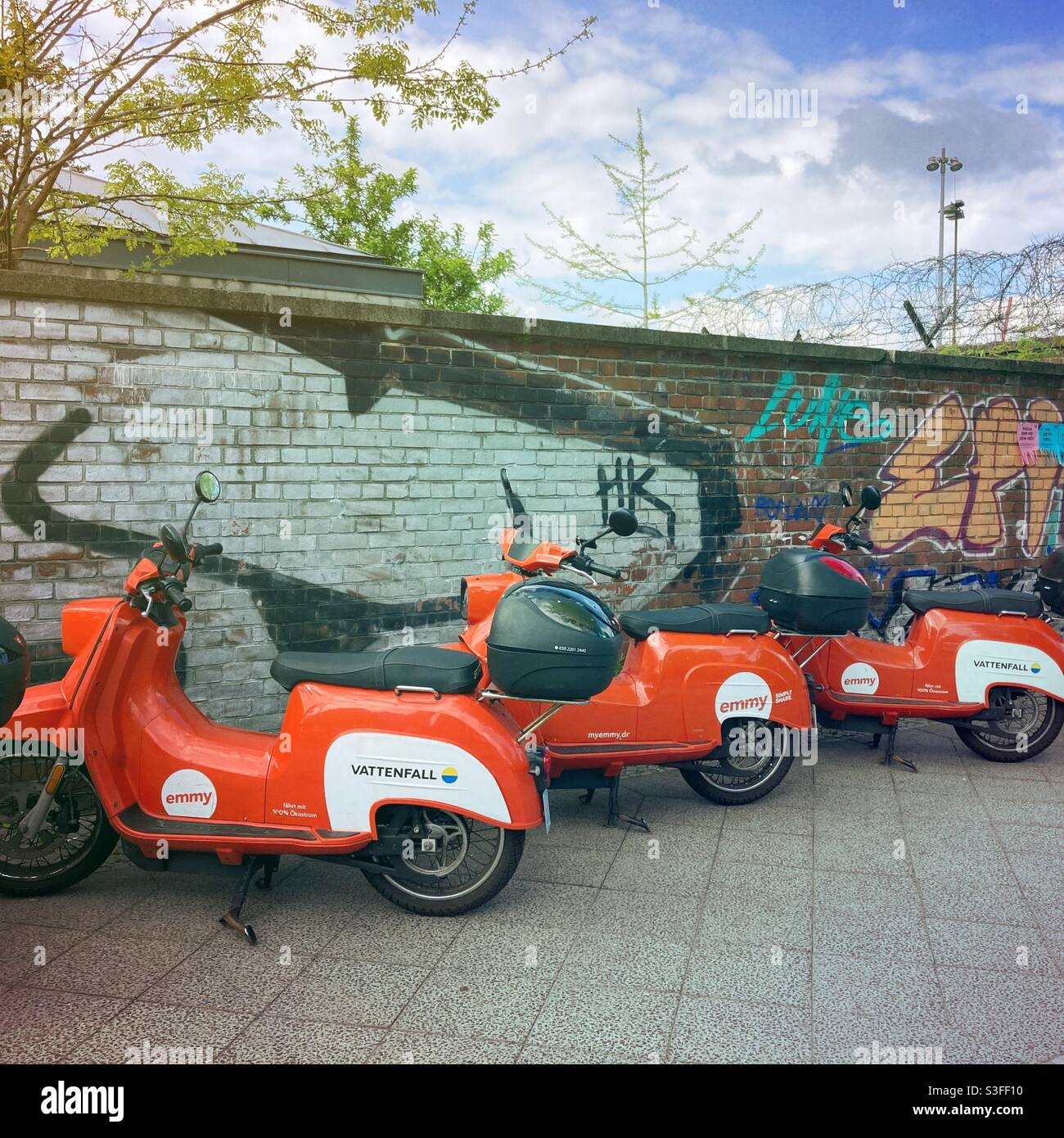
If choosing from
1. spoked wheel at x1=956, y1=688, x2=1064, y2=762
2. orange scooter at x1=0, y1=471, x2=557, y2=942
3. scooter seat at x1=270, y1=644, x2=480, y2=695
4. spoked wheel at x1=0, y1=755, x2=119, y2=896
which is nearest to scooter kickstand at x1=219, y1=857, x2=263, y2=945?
orange scooter at x1=0, y1=471, x2=557, y2=942

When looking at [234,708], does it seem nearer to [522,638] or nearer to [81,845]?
[81,845]

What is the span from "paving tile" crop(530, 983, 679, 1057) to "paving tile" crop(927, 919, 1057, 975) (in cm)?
102

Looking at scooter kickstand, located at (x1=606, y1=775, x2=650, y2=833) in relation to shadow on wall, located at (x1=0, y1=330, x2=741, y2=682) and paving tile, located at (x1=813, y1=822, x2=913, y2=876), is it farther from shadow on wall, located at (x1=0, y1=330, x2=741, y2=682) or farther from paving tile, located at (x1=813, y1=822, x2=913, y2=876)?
shadow on wall, located at (x1=0, y1=330, x2=741, y2=682)

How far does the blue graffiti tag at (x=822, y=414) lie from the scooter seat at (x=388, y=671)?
3459 mm

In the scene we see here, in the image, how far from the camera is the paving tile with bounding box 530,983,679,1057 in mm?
2537

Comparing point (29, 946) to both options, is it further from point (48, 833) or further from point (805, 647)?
point (805, 647)

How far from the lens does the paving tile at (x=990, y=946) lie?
117 inches

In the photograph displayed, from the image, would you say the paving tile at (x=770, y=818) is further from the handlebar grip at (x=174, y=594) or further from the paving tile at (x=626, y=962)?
the handlebar grip at (x=174, y=594)

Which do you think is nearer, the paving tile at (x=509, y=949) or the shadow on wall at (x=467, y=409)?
the paving tile at (x=509, y=949)

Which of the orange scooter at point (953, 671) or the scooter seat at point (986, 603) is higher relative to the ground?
the scooter seat at point (986, 603)

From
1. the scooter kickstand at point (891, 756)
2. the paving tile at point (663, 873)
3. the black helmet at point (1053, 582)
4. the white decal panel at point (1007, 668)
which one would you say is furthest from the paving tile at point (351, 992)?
the black helmet at point (1053, 582)

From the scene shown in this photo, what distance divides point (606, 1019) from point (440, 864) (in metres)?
0.85

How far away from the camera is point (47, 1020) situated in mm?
2609

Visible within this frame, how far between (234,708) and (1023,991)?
3.54 m
